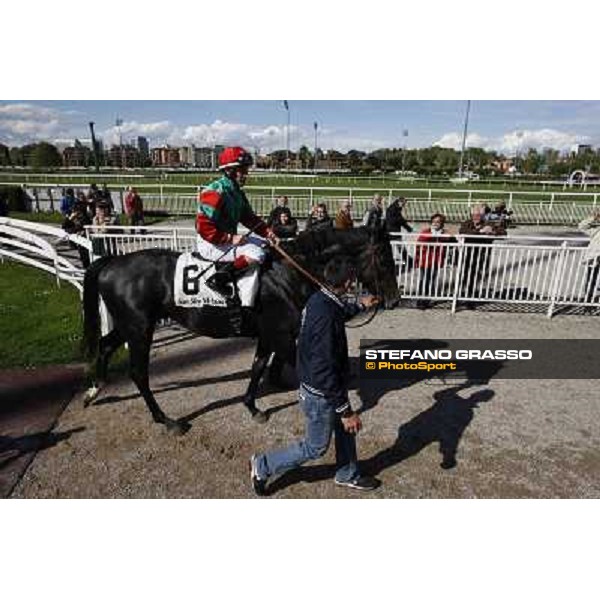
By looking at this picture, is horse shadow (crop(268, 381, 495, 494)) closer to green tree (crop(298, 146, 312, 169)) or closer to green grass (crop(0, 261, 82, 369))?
green grass (crop(0, 261, 82, 369))

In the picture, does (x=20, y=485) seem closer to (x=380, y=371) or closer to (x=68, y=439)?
(x=68, y=439)

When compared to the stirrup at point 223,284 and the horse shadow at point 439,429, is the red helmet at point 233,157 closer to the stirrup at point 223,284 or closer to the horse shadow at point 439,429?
the stirrup at point 223,284

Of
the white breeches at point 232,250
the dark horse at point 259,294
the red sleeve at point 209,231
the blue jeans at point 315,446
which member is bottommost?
the blue jeans at point 315,446

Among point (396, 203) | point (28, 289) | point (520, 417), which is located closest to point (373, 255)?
point (520, 417)

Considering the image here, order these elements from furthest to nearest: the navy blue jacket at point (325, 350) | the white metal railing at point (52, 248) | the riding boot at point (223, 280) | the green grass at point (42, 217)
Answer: the green grass at point (42, 217) < the white metal railing at point (52, 248) < the riding boot at point (223, 280) < the navy blue jacket at point (325, 350)

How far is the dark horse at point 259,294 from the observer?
→ 13.4ft

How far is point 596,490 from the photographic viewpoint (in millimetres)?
3531

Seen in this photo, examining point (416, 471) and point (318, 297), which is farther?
point (416, 471)

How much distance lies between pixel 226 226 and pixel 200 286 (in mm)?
639

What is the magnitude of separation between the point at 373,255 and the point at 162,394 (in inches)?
111

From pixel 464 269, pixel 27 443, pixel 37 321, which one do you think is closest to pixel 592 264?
pixel 464 269

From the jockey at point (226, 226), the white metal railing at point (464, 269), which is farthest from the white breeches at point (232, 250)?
the white metal railing at point (464, 269)

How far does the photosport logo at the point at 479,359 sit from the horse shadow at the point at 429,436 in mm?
507

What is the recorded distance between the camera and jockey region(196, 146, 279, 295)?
399 cm
